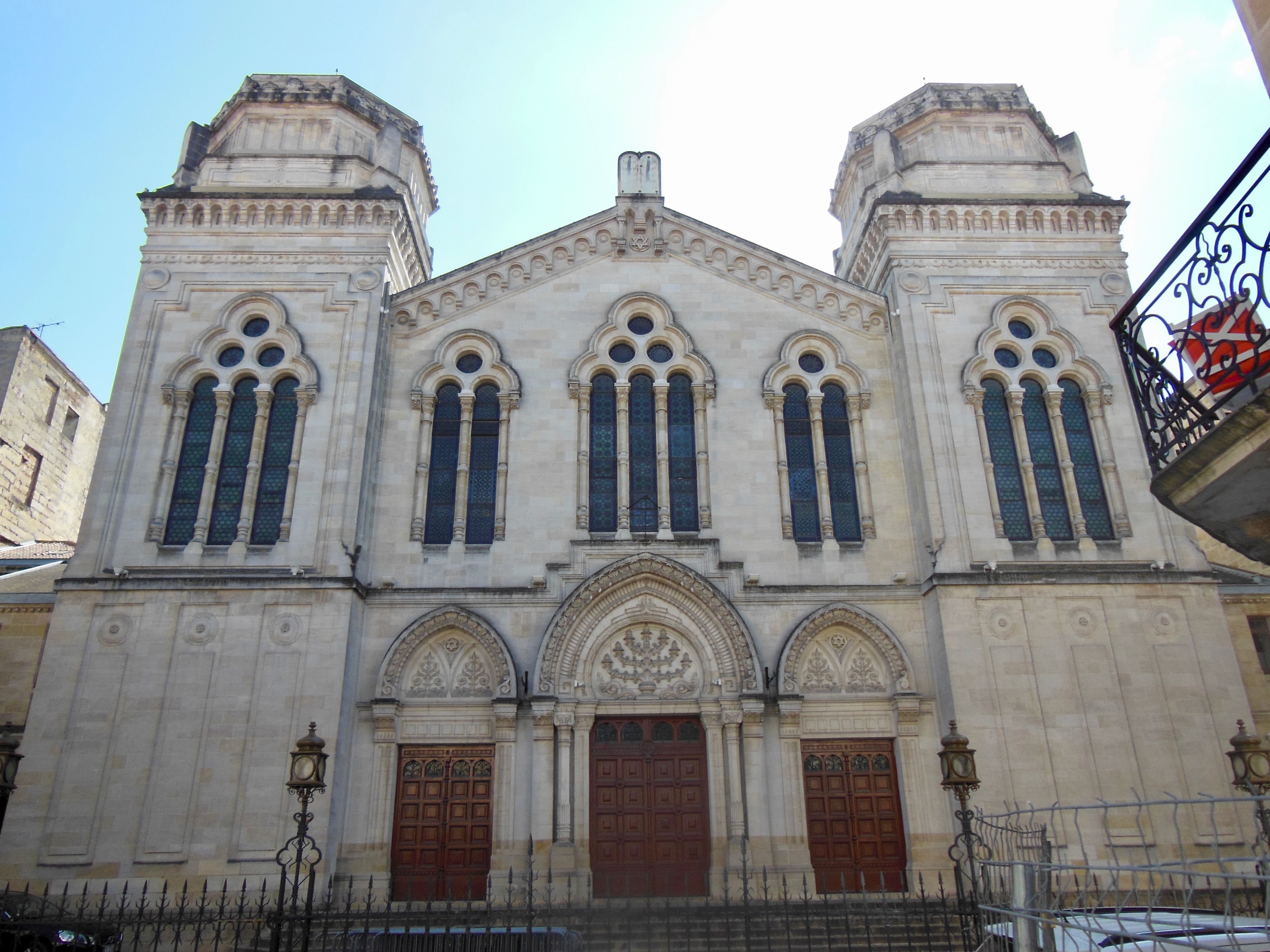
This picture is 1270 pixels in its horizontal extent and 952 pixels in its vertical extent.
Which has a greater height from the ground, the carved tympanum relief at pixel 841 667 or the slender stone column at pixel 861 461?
the slender stone column at pixel 861 461

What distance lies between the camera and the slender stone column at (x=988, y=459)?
17953 millimetres

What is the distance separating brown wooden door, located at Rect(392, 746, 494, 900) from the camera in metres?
15.9

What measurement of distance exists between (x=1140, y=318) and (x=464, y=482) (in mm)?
13099

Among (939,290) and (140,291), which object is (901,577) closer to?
(939,290)

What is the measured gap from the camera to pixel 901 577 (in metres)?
17.8

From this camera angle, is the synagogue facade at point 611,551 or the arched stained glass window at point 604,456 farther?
the arched stained glass window at point 604,456

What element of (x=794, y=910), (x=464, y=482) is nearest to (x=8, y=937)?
(x=464, y=482)

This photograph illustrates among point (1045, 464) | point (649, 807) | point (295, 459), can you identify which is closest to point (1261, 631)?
point (1045, 464)

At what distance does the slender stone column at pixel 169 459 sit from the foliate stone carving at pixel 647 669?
8763 millimetres

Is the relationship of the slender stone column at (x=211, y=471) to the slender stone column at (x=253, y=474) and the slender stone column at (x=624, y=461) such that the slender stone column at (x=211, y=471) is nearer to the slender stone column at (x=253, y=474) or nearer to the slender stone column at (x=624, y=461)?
the slender stone column at (x=253, y=474)

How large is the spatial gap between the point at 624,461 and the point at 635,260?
16.4 feet

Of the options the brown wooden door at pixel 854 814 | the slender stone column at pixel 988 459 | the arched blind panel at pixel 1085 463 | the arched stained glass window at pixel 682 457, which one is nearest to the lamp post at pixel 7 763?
the arched stained glass window at pixel 682 457

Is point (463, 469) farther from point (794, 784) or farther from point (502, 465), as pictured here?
point (794, 784)

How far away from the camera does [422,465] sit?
61.5 feet
